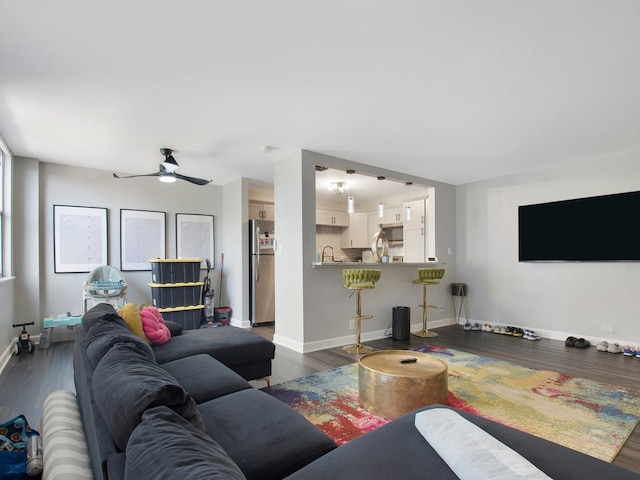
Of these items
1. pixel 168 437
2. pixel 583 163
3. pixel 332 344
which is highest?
pixel 583 163

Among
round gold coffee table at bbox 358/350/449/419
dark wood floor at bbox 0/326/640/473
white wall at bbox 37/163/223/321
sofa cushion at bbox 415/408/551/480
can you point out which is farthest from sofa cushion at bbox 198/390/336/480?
white wall at bbox 37/163/223/321

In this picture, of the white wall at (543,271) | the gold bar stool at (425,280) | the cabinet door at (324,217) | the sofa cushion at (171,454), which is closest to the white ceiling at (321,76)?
the white wall at (543,271)

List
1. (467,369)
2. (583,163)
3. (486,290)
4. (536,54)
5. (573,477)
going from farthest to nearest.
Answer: (486,290), (583,163), (467,369), (536,54), (573,477)

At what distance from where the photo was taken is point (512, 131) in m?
3.66

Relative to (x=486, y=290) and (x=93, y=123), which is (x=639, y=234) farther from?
(x=93, y=123)

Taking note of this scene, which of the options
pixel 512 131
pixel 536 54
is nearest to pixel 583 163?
pixel 512 131

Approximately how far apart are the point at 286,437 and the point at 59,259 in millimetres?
5127

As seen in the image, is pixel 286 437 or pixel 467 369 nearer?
pixel 286 437

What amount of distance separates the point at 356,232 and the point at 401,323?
3.86m

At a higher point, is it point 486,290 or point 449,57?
point 449,57

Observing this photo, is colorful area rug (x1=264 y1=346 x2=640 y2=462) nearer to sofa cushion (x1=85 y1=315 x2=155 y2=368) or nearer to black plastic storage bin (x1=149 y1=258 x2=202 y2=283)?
sofa cushion (x1=85 y1=315 x2=155 y2=368)

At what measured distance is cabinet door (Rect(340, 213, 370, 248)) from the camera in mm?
8281

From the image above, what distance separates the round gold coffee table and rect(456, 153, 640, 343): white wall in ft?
11.1

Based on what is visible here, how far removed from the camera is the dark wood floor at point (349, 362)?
288 centimetres
